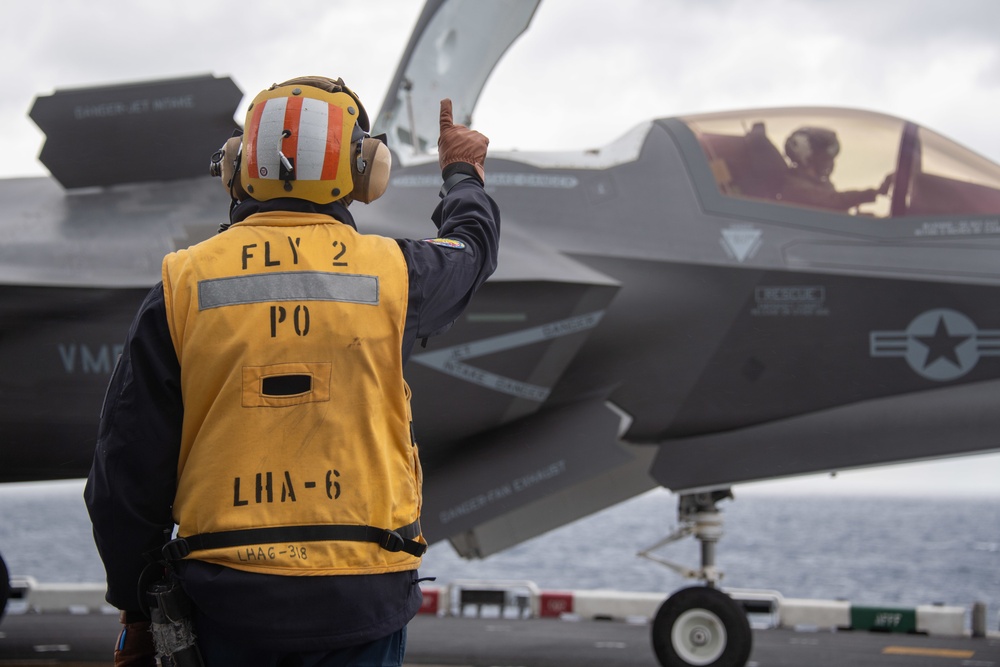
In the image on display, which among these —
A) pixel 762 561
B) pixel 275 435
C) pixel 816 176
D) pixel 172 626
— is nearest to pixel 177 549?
pixel 172 626

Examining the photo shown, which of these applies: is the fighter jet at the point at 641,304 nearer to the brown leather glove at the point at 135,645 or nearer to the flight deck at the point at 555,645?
the flight deck at the point at 555,645

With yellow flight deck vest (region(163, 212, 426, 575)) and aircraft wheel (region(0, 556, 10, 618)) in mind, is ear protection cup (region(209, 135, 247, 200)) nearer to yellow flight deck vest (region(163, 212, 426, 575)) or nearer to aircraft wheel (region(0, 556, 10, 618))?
yellow flight deck vest (region(163, 212, 426, 575))

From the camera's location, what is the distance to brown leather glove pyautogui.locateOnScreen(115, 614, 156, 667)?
2.38 meters

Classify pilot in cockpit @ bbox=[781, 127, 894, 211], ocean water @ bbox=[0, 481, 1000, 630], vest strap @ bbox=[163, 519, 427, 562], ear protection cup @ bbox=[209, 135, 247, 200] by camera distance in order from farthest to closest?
ocean water @ bbox=[0, 481, 1000, 630]
pilot in cockpit @ bbox=[781, 127, 894, 211]
ear protection cup @ bbox=[209, 135, 247, 200]
vest strap @ bbox=[163, 519, 427, 562]

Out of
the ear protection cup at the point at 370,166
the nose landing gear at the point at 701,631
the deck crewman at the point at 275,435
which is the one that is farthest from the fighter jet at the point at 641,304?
the deck crewman at the point at 275,435

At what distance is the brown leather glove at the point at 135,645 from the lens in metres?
2.38

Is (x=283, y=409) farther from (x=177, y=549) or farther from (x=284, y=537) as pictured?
(x=177, y=549)

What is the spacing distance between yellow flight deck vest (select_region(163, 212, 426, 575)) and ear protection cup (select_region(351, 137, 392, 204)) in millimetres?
272

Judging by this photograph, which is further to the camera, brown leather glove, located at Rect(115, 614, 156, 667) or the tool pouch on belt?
brown leather glove, located at Rect(115, 614, 156, 667)

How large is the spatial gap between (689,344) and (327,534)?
4.01 m

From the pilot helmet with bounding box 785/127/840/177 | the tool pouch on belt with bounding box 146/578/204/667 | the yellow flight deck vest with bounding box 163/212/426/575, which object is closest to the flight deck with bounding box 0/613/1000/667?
the pilot helmet with bounding box 785/127/840/177

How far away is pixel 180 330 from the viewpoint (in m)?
2.22

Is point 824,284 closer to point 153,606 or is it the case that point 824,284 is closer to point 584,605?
point 153,606

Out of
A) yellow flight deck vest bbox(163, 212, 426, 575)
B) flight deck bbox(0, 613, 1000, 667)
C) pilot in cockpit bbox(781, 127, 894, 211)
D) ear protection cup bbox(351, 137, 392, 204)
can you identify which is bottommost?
flight deck bbox(0, 613, 1000, 667)
